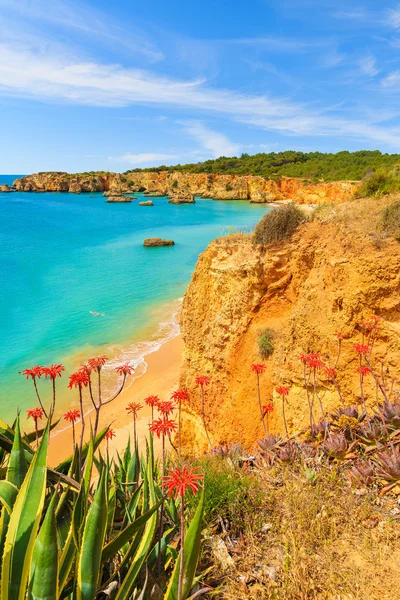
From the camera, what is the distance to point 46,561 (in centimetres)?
172

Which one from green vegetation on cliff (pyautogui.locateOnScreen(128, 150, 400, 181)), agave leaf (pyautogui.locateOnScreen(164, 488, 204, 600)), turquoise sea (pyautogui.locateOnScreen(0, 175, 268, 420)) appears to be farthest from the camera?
green vegetation on cliff (pyautogui.locateOnScreen(128, 150, 400, 181))

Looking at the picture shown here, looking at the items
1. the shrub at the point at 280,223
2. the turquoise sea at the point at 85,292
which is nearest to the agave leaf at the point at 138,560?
the shrub at the point at 280,223

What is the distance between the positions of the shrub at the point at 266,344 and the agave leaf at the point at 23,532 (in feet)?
18.1

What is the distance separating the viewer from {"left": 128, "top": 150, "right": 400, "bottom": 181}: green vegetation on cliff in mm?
61281

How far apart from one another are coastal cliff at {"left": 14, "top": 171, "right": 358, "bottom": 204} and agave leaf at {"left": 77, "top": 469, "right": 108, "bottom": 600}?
4943cm

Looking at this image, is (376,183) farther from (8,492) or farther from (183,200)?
(183,200)

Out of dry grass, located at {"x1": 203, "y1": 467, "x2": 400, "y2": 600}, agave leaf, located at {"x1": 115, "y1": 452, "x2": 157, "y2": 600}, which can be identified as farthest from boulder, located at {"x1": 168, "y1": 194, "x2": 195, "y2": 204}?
agave leaf, located at {"x1": 115, "y1": 452, "x2": 157, "y2": 600}

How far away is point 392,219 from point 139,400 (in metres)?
9.64

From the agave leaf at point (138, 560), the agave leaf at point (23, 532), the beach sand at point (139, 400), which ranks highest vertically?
the agave leaf at point (23, 532)

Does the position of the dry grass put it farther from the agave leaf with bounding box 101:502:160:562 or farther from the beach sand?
the beach sand

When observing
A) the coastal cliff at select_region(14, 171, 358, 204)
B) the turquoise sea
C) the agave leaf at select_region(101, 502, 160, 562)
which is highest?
the coastal cliff at select_region(14, 171, 358, 204)

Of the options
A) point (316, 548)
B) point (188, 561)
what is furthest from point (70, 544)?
point (316, 548)

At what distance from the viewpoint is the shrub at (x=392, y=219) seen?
6.07 metres

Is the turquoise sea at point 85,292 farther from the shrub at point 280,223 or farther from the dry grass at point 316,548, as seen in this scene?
the dry grass at point 316,548
